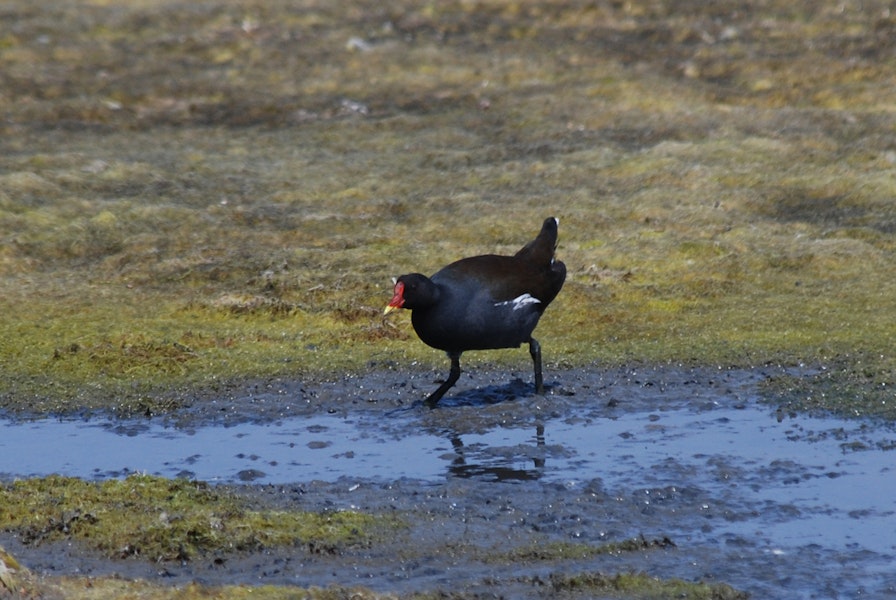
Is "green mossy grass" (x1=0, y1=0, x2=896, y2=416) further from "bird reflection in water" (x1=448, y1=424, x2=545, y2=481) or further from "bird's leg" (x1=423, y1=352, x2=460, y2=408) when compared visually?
"bird reflection in water" (x1=448, y1=424, x2=545, y2=481)

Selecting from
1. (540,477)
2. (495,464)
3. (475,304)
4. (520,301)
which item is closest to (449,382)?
(475,304)

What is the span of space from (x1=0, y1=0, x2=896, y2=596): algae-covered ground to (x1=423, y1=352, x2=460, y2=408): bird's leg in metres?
1.52

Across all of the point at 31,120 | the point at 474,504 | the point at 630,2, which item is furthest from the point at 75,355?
the point at 630,2

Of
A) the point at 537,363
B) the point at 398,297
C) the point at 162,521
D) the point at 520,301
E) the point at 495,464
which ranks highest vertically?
the point at 398,297

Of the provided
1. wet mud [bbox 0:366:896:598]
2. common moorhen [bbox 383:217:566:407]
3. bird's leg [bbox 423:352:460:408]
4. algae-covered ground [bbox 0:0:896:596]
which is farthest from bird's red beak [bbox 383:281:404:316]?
algae-covered ground [bbox 0:0:896:596]

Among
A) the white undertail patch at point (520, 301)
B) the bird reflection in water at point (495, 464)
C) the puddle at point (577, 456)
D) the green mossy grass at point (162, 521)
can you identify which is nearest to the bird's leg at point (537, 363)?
the white undertail patch at point (520, 301)

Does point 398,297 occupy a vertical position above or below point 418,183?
above

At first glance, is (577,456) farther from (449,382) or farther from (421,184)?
(421,184)

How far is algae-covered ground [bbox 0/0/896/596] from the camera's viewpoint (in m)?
14.6

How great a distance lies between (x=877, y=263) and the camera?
17125 millimetres

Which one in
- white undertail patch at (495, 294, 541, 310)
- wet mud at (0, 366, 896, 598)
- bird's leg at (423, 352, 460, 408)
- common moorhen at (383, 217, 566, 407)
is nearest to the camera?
wet mud at (0, 366, 896, 598)

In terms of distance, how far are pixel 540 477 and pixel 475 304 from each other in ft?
7.41

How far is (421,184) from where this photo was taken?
842 inches

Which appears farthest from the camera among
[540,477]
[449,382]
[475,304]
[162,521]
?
[449,382]
